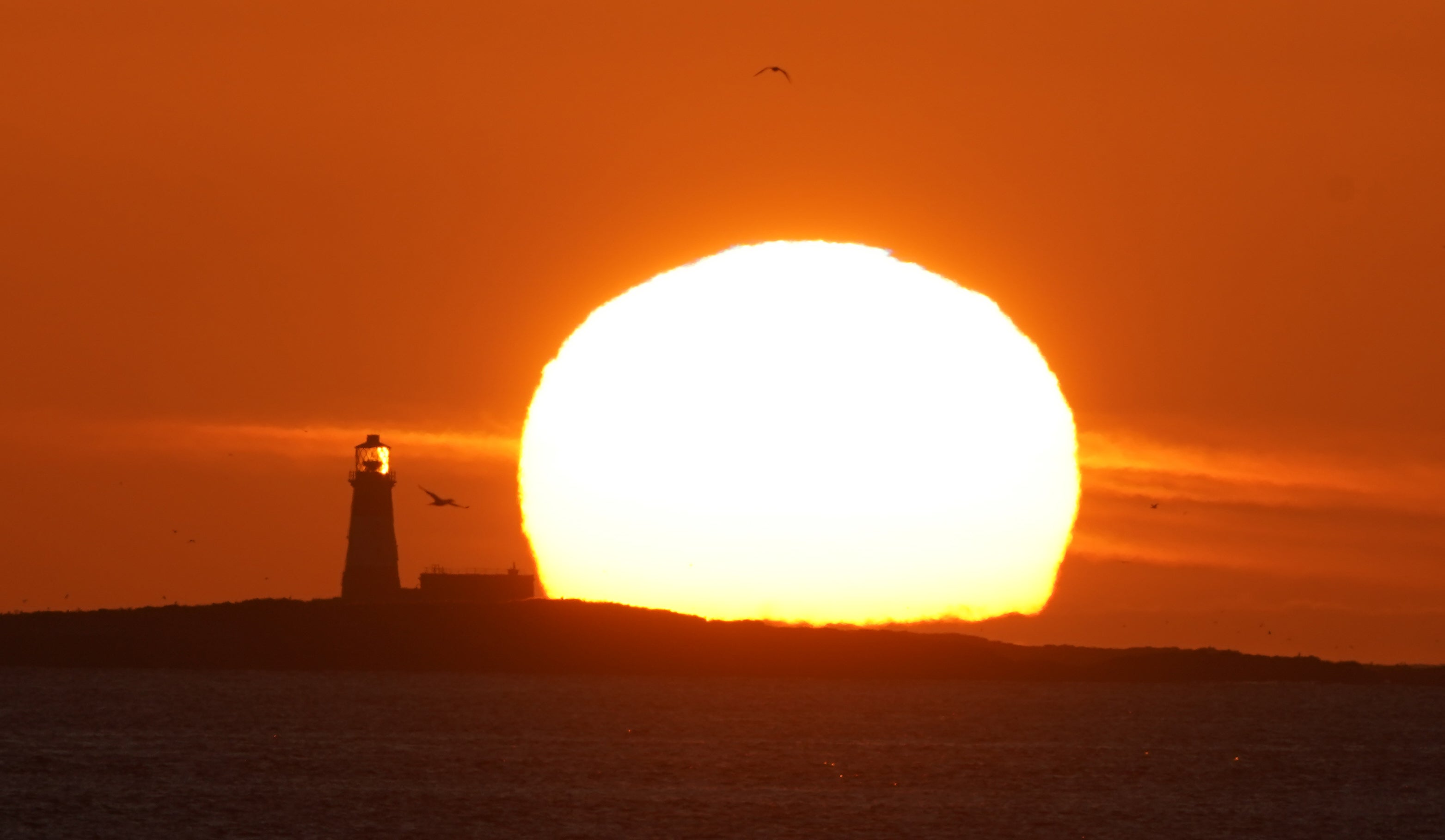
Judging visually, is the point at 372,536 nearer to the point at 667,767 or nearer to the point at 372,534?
the point at 372,534

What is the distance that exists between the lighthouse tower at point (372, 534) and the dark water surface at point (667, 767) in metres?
6.98

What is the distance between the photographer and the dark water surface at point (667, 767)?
7400cm

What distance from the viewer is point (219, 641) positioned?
17388 cm

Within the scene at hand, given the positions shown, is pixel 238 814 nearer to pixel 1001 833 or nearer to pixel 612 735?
pixel 1001 833

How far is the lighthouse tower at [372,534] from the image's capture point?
12719 cm

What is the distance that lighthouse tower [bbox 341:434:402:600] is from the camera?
127188 millimetres

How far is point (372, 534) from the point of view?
12925 cm

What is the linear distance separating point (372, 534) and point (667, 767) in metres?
40.6

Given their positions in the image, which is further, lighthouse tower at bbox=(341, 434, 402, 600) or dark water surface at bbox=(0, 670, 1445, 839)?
lighthouse tower at bbox=(341, 434, 402, 600)

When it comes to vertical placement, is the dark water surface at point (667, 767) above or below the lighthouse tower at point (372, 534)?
below

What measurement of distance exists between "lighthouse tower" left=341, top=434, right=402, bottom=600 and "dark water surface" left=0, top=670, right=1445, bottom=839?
6984 millimetres

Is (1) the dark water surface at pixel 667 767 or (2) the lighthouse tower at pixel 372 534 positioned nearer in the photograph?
(1) the dark water surface at pixel 667 767

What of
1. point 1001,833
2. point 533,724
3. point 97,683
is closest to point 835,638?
point 97,683

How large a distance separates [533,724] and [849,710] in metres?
30.2
